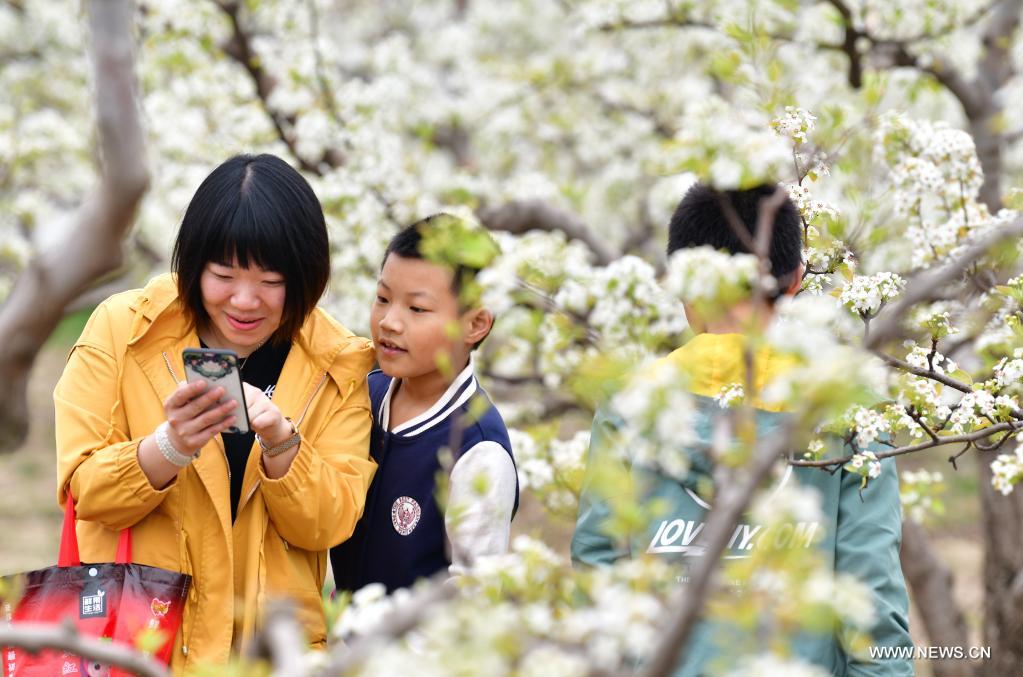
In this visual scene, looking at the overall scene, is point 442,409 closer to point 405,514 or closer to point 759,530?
point 405,514

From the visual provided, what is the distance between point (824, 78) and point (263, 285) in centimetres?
473

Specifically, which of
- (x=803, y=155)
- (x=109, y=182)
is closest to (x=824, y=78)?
(x=803, y=155)

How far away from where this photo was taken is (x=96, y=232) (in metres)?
3.16

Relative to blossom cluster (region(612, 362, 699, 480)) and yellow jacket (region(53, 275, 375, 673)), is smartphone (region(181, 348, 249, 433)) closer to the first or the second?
yellow jacket (region(53, 275, 375, 673))

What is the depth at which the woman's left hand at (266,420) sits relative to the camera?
2.06 m

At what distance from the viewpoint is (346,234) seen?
4.68 metres

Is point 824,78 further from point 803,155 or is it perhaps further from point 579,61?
point 803,155

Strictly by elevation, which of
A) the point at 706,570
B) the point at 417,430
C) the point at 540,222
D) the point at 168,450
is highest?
the point at 706,570

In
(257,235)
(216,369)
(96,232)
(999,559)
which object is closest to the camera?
(216,369)

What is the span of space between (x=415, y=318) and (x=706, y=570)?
1.28 m

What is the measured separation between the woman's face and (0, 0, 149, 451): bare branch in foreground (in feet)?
2.16

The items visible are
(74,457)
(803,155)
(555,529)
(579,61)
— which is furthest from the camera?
(555,529)

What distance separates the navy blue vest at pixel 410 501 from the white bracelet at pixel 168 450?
1.50 feet

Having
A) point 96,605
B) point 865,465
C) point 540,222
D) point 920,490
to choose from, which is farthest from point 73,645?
point 540,222
